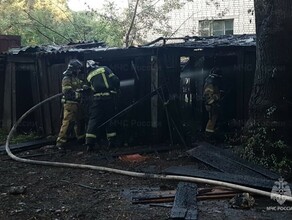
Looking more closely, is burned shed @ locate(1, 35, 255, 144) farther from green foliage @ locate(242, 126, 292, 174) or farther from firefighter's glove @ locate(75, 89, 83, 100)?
green foliage @ locate(242, 126, 292, 174)

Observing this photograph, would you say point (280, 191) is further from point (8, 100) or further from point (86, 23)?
point (86, 23)

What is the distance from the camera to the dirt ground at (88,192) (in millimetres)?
4551

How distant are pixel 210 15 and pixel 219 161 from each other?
12.7 metres

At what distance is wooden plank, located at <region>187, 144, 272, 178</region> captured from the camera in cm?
585

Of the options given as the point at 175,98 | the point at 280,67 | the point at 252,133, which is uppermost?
the point at 280,67

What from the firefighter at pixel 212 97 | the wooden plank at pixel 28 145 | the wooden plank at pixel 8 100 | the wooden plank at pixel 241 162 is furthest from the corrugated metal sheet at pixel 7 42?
the wooden plank at pixel 241 162

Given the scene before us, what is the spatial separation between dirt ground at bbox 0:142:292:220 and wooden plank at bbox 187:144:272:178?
16 centimetres

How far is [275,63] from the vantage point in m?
6.30

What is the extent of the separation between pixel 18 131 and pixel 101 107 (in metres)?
3.43

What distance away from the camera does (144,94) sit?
859 centimetres

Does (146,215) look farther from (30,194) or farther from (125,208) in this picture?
(30,194)

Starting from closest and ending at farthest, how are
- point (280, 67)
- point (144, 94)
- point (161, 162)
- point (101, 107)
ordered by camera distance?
1. point (280, 67)
2. point (161, 162)
3. point (101, 107)
4. point (144, 94)

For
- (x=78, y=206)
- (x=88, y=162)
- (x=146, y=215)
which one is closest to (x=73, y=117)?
(x=88, y=162)

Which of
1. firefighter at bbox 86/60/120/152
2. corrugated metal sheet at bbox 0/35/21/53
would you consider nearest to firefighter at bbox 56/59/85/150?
firefighter at bbox 86/60/120/152
